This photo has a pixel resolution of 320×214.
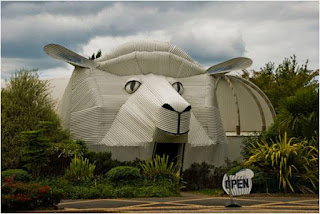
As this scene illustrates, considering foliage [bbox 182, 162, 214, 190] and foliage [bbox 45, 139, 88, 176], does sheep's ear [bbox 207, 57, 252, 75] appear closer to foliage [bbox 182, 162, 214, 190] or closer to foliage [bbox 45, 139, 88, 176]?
foliage [bbox 182, 162, 214, 190]

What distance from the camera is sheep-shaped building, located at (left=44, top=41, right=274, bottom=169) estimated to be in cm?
2044

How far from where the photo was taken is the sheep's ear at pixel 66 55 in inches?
846

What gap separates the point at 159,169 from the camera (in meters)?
18.7

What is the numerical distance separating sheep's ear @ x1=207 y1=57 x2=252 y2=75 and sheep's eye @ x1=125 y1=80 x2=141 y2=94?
3.50 metres

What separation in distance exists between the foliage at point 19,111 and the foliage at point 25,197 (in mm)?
6533

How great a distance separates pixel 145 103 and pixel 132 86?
5.18 feet

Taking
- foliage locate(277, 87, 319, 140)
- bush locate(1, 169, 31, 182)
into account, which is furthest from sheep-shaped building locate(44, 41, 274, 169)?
bush locate(1, 169, 31, 182)

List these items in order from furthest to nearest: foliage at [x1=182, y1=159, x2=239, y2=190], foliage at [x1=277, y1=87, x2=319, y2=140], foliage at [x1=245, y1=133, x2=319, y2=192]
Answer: foliage at [x1=182, y1=159, x2=239, y2=190]
foliage at [x1=277, y1=87, x2=319, y2=140]
foliage at [x1=245, y1=133, x2=319, y2=192]

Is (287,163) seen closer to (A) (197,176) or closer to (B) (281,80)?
(A) (197,176)

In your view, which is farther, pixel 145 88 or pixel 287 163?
pixel 145 88

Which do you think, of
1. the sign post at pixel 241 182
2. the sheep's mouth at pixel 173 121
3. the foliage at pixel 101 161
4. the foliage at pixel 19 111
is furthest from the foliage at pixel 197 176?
the foliage at pixel 19 111

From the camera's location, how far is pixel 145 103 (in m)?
20.7

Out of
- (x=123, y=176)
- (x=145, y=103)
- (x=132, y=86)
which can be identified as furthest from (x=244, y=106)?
(x=123, y=176)

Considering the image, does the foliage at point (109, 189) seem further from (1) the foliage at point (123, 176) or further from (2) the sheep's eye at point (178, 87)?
(2) the sheep's eye at point (178, 87)
